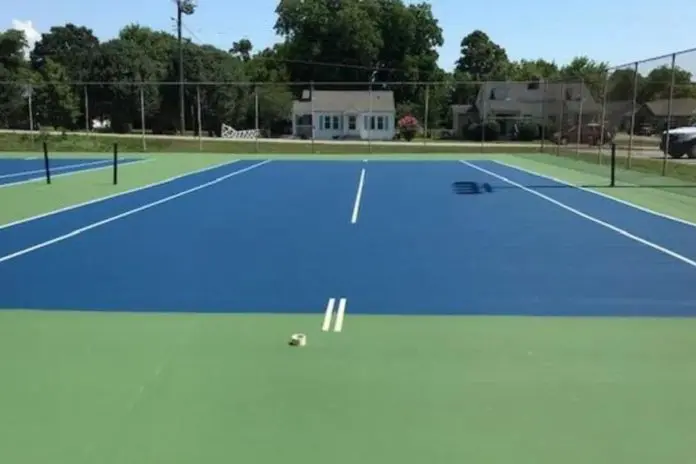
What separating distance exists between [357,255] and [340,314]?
303 centimetres

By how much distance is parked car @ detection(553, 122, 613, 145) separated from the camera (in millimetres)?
28461

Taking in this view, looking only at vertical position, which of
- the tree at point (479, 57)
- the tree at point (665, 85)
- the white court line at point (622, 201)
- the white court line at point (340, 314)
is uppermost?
the tree at point (479, 57)

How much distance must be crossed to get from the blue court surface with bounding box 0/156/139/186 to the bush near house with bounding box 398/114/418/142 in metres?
29.5

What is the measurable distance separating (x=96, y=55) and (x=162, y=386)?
200ft

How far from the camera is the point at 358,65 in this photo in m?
82.3

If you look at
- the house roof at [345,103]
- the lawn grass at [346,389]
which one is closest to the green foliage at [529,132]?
the house roof at [345,103]

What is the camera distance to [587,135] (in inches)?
1249

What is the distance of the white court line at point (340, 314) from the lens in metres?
6.52

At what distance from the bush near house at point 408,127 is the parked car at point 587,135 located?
22.9 m

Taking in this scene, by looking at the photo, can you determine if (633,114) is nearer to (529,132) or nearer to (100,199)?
(100,199)

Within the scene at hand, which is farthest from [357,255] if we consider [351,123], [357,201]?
[351,123]

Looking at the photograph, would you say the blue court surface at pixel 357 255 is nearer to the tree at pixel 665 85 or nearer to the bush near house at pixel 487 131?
the tree at pixel 665 85

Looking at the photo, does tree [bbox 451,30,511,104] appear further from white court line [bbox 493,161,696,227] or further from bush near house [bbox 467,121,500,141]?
white court line [bbox 493,161,696,227]

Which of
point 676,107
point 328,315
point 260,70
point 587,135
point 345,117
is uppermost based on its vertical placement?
point 260,70
